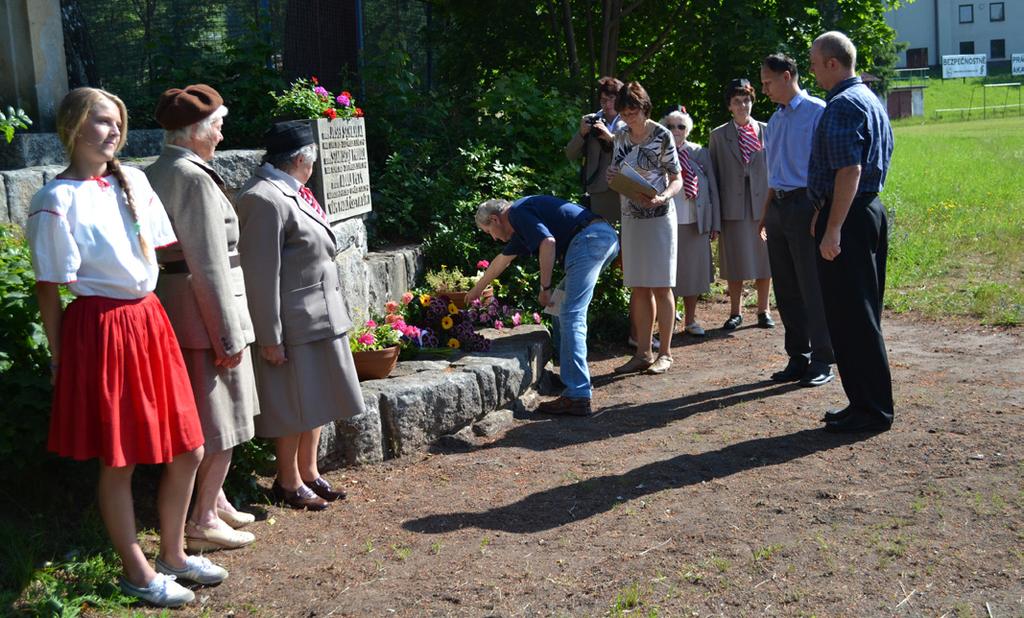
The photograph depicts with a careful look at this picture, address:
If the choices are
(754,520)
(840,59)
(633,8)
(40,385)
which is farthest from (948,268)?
(40,385)

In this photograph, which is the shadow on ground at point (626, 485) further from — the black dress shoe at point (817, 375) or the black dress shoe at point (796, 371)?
the black dress shoe at point (796, 371)

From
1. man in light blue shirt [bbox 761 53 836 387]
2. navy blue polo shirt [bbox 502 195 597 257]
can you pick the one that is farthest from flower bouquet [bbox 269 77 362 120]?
man in light blue shirt [bbox 761 53 836 387]

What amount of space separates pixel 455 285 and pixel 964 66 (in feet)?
204

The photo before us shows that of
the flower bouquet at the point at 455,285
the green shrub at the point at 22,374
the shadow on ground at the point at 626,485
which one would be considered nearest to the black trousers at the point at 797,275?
the shadow on ground at the point at 626,485

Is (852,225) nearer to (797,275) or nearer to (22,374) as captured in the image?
(797,275)

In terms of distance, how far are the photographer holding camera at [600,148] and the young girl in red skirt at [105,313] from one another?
472cm

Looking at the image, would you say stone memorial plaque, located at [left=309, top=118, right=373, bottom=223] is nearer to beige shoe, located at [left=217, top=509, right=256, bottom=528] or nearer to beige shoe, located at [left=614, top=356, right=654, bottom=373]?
beige shoe, located at [left=614, top=356, right=654, bottom=373]

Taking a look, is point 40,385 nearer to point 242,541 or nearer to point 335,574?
point 242,541

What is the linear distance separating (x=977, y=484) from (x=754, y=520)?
1103mm

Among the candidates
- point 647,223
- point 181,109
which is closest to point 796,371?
point 647,223

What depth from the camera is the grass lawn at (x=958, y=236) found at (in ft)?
29.8

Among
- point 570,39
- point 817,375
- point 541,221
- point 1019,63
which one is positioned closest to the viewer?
point 541,221

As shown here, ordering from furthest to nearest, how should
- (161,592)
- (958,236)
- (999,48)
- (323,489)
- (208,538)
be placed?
(999,48)
(958,236)
(323,489)
(208,538)
(161,592)

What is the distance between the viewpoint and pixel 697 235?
8.45m
